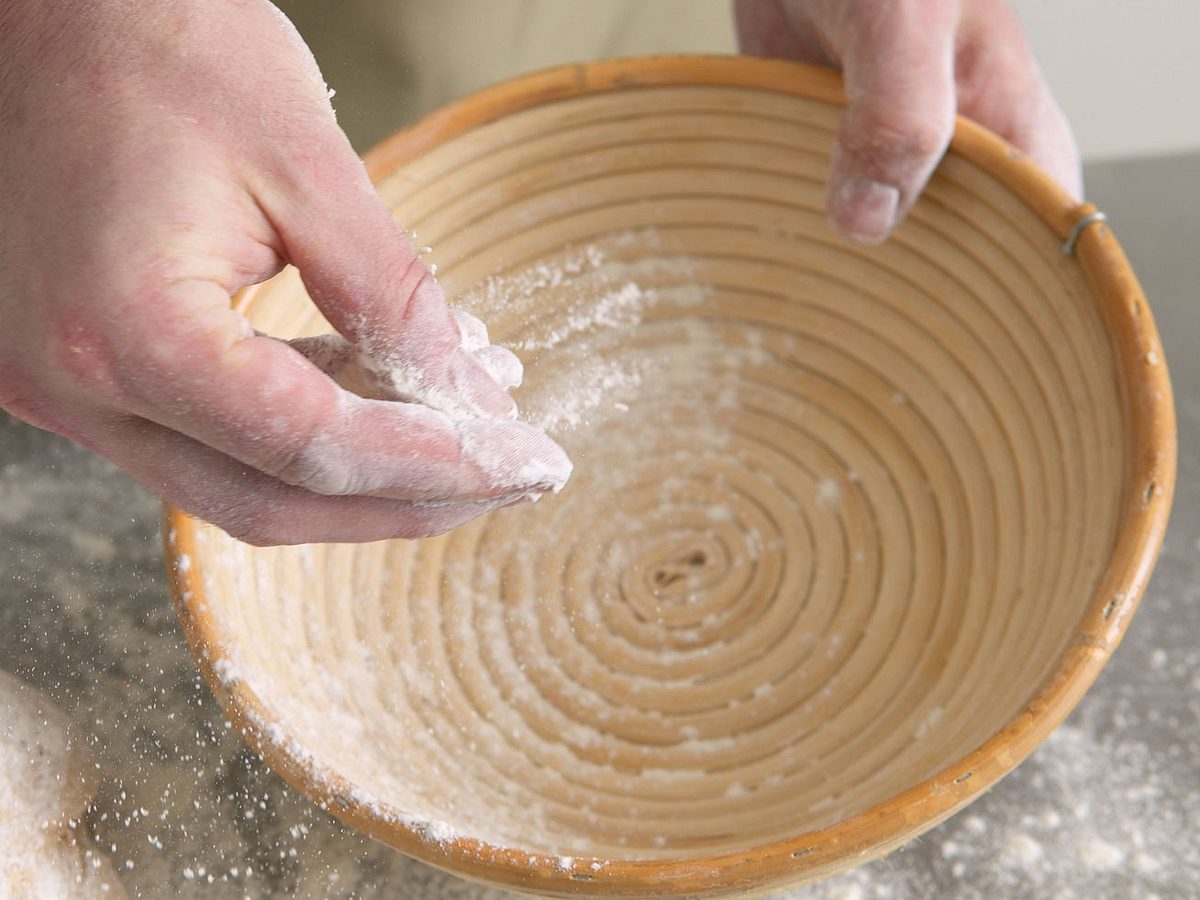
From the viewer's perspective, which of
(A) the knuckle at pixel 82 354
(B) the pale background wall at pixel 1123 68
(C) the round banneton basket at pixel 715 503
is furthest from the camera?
(B) the pale background wall at pixel 1123 68

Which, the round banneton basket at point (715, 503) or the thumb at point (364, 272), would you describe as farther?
the round banneton basket at point (715, 503)

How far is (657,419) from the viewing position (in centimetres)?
74

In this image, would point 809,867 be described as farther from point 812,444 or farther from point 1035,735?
point 812,444

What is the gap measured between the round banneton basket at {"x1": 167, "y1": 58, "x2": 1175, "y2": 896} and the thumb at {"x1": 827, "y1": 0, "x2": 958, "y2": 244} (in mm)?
28

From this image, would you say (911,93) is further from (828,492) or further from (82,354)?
(82,354)

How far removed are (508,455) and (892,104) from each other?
296mm

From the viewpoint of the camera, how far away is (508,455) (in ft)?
1.43

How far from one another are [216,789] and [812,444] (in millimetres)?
398

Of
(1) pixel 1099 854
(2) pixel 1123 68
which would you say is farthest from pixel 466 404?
(2) pixel 1123 68

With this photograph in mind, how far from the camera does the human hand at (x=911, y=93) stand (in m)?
0.59

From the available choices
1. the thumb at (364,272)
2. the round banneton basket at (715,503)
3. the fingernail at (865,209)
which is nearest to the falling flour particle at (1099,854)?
the round banneton basket at (715,503)

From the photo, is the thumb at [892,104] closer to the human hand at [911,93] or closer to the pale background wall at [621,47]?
the human hand at [911,93]

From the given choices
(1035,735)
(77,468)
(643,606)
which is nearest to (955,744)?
(1035,735)

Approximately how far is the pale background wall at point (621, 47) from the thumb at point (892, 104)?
0.22 meters
